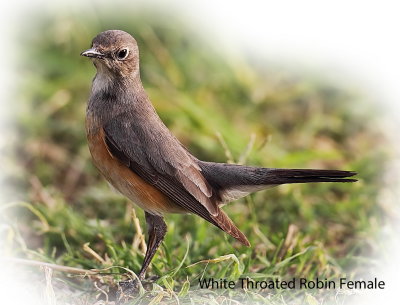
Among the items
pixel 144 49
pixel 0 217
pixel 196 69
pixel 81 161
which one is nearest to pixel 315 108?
pixel 196 69

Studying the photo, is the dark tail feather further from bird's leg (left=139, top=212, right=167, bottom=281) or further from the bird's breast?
bird's leg (left=139, top=212, right=167, bottom=281)

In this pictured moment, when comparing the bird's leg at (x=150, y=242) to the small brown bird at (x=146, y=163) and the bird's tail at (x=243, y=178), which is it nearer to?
the small brown bird at (x=146, y=163)

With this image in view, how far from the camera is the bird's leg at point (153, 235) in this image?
Answer: 6.06 m

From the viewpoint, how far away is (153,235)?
6.27 metres

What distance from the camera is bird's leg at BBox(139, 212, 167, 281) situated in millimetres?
6059

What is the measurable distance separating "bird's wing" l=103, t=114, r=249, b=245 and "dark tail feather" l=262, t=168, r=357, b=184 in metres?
0.50

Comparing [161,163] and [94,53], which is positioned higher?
[94,53]

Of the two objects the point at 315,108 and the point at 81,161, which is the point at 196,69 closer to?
the point at 315,108

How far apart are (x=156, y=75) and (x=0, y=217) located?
3.38 metres

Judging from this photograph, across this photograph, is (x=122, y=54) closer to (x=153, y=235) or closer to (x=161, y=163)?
(x=161, y=163)

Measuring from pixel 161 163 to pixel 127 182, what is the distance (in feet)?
1.04

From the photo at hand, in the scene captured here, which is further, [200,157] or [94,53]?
[200,157]

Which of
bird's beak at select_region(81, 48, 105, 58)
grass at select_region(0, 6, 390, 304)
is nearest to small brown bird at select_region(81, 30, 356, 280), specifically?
bird's beak at select_region(81, 48, 105, 58)

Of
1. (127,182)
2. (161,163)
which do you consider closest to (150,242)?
(127,182)
